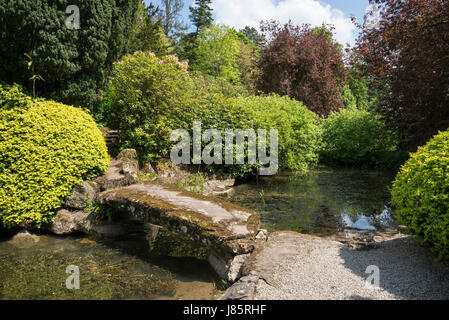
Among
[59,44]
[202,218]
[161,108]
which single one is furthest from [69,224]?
[161,108]

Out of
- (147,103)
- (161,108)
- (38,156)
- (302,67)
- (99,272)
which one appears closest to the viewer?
(99,272)

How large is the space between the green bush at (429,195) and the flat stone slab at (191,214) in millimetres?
2047

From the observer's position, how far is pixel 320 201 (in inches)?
307

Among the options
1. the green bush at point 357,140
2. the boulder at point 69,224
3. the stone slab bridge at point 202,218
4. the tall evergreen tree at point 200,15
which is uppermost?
the tall evergreen tree at point 200,15

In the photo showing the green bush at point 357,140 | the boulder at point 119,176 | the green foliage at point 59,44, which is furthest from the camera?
the green bush at point 357,140

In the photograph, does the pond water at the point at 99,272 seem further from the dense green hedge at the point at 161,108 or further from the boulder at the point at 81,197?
the dense green hedge at the point at 161,108

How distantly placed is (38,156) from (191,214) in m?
3.22

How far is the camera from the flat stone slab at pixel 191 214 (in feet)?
14.0

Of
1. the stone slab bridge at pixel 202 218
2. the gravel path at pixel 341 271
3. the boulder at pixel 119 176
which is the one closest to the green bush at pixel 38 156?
the boulder at pixel 119 176

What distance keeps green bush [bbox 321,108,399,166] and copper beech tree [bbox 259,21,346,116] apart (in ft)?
7.25

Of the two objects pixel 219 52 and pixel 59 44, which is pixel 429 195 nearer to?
pixel 59 44

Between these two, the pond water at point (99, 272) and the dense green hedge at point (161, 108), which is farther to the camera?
the dense green hedge at point (161, 108)

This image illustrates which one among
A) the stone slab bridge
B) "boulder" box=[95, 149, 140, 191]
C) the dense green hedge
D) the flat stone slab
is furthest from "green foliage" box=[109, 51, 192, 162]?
the stone slab bridge

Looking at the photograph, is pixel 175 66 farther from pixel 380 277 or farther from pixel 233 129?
pixel 380 277
